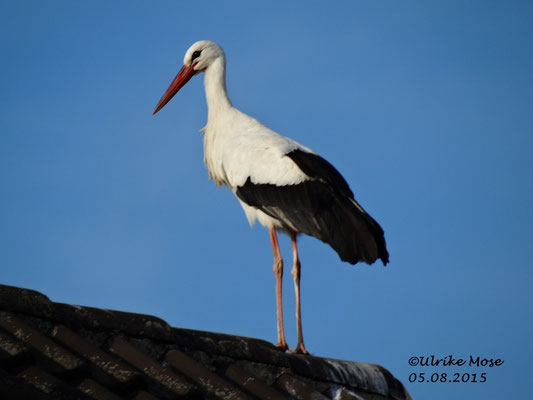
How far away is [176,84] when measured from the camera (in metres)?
8.48

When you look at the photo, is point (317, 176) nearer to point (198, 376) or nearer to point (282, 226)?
point (282, 226)

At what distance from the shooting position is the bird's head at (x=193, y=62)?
827cm

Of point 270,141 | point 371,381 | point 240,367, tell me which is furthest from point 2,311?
point 270,141

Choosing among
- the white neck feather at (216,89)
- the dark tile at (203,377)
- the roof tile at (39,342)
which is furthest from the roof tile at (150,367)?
the white neck feather at (216,89)

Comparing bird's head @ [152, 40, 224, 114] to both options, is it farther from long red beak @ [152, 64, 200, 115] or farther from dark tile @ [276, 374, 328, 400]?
dark tile @ [276, 374, 328, 400]

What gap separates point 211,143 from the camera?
301 inches

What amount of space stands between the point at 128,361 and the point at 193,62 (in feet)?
17.1

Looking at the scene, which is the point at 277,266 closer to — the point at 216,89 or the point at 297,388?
the point at 216,89

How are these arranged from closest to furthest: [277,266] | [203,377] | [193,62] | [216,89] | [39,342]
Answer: [39,342], [203,377], [277,266], [216,89], [193,62]

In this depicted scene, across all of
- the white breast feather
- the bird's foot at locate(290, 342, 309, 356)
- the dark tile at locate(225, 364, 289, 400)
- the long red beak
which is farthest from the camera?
the long red beak

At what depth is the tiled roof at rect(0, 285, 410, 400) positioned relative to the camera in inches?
120

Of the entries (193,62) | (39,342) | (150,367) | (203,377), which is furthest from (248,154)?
(39,342)

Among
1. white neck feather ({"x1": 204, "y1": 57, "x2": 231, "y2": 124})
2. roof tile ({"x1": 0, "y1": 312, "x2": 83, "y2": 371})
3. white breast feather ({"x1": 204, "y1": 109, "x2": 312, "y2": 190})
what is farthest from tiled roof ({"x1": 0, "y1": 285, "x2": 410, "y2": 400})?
white neck feather ({"x1": 204, "y1": 57, "x2": 231, "y2": 124})

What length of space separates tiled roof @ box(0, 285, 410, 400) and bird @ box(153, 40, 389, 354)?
6.56ft
